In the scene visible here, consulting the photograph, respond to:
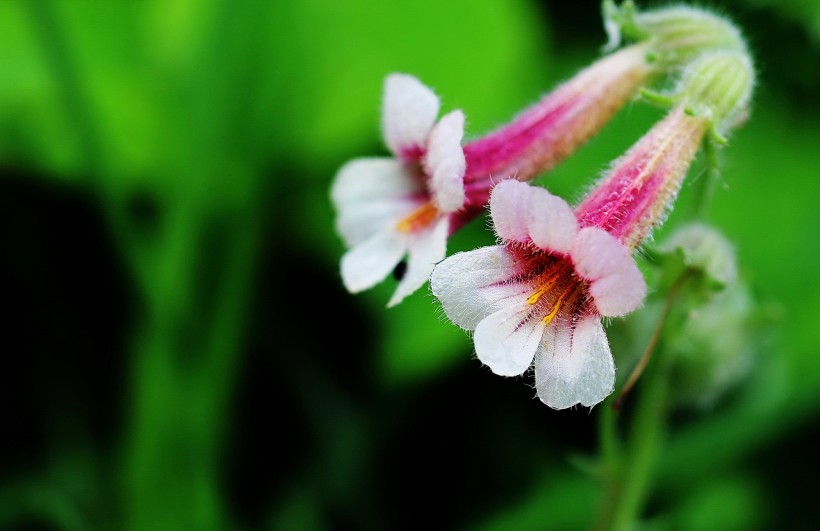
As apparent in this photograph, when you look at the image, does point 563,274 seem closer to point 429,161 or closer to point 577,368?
point 577,368

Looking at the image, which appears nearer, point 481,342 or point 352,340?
point 481,342

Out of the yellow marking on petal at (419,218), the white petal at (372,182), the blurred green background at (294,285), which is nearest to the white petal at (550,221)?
the yellow marking on petal at (419,218)

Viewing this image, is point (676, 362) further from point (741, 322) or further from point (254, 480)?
point (254, 480)

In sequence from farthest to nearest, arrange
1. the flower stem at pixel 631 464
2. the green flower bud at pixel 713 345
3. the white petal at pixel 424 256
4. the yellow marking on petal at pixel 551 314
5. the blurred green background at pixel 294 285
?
the blurred green background at pixel 294 285
the green flower bud at pixel 713 345
the flower stem at pixel 631 464
the white petal at pixel 424 256
the yellow marking on petal at pixel 551 314

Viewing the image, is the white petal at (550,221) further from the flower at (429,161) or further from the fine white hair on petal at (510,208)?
the flower at (429,161)

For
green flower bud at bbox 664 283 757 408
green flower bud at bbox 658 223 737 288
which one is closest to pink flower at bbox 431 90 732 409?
green flower bud at bbox 658 223 737 288

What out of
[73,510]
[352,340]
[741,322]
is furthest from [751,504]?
[73,510]

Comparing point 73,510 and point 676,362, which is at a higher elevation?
point 73,510
